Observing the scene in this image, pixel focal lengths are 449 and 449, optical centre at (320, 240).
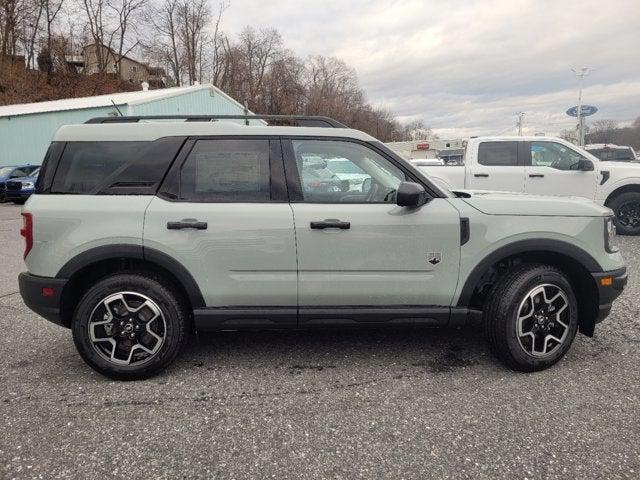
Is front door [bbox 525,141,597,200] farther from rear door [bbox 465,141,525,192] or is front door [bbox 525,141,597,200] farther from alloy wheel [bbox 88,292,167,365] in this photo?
alloy wheel [bbox 88,292,167,365]

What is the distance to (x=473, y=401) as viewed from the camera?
2.92 metres

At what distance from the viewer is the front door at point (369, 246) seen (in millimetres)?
3094

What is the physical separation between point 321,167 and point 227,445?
196 cm

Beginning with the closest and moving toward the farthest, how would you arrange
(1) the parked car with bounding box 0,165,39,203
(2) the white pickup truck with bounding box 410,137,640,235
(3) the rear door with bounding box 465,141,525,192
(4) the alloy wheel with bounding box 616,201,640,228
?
(2) the white pickup truck with bounding box 410,137,640,235 < (3) the rear door with bounding box 465,141,525,192 < (4) the alloy wheel with bounding box 616,201,640,228 < (1) the parked car with bounding box 0,165,39,203

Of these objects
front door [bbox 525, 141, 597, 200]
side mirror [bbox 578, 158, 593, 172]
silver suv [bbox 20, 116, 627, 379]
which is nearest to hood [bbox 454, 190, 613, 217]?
silver suv [bbox 20, 116, 627, 379]

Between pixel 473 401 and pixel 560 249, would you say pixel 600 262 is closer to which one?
pixel 560 249

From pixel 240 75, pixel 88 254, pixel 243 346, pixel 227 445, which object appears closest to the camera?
pixel 227 445

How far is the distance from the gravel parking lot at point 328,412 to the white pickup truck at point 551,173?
15.6ft

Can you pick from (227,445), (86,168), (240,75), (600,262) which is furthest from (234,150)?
(240,75)

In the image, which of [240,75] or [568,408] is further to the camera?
[240,75]

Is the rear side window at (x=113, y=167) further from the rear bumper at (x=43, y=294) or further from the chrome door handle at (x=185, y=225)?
the rear bumper at (x=43, y=294)

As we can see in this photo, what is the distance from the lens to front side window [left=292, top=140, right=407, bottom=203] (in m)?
3.22

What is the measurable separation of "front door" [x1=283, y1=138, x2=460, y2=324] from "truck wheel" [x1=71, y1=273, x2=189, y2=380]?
0.95 meters

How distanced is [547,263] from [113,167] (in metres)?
3.23
